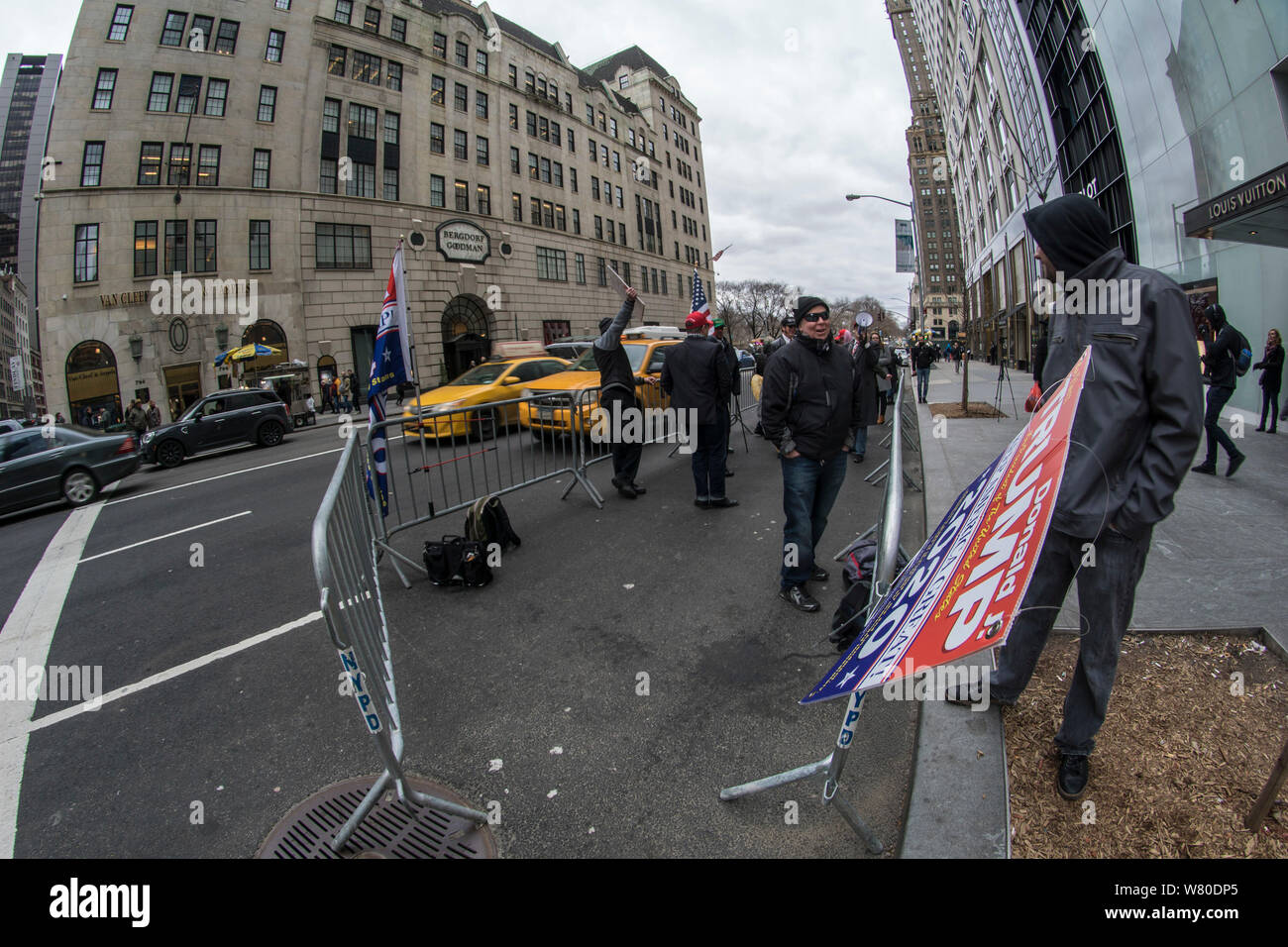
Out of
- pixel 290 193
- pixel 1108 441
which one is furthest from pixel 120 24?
pixel 1108 441

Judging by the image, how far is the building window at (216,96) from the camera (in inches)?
1062

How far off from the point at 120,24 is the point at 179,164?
21.2 ft

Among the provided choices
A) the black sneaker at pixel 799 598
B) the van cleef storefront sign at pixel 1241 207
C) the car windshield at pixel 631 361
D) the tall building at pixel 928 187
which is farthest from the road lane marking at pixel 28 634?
the tall building at pixel 928 187

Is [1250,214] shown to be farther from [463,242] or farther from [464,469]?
[463,242]

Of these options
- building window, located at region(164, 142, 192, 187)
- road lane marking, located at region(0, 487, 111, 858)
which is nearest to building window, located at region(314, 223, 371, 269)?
building window, located at region(164, 142, 192, 187)

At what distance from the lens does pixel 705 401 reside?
6547 millimetres

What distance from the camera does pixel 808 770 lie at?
2.39 m

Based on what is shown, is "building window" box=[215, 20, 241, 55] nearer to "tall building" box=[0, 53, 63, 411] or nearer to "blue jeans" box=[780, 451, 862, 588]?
"blue jeans" box=[780, 451, 862, 588]

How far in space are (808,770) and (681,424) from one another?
5.07 meters

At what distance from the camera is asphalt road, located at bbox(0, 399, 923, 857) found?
96.6 inches

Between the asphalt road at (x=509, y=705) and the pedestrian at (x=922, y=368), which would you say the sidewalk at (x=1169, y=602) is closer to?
the asphalt road at (x=509, y=705)

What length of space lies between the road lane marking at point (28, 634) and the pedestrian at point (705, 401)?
214 inches
